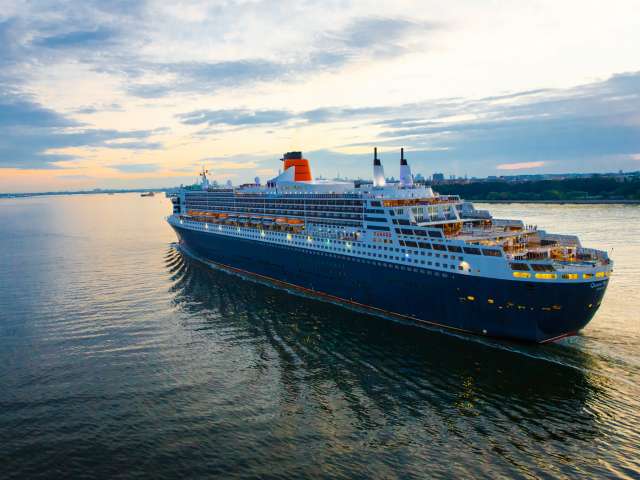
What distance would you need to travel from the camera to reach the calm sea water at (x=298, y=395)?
19.9 meters

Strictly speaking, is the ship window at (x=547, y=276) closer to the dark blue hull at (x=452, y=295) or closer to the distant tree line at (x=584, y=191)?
the dark blue hull at (x=452, y=295)

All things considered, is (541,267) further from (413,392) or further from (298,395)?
(298,395)

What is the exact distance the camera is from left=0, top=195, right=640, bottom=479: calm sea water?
19922 millimetres

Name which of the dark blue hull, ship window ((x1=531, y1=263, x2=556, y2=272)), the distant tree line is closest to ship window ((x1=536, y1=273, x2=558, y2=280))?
the dark blue hull

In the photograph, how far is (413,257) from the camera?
3591 centimetres

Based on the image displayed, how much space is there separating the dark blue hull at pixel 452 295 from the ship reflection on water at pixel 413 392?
5.10 feet

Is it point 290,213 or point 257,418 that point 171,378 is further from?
point 290,213

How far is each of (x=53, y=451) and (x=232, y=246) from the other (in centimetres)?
3957

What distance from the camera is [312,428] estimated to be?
73.6 feet

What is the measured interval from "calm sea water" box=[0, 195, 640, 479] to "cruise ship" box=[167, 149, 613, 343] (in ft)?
6.88

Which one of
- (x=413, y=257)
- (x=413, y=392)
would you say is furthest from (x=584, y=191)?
(x=413, y=392)

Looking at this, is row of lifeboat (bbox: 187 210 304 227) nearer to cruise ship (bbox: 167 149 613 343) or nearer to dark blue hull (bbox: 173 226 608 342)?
cruise ship (bbox: 167 149 613 343)

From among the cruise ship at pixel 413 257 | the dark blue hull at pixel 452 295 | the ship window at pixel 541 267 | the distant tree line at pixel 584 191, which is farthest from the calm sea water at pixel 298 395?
the distant tree line at pixel 584 191

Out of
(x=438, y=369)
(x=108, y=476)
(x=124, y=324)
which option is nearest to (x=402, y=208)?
(x=438, y=369)
